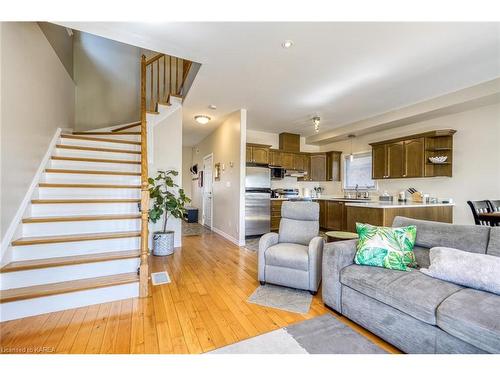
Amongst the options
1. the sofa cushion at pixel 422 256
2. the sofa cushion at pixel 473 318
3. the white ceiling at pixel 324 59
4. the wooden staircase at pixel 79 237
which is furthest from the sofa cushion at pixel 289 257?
the white ceiling at pixel 324 59

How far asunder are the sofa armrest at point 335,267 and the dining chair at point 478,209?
2.07 m

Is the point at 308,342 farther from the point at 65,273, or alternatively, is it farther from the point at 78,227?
the point at 78,227

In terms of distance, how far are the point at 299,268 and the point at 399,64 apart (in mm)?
2784

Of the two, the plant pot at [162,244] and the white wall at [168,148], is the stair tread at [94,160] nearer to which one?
the white wall at [168,148]

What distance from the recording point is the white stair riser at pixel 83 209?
269 centimetres

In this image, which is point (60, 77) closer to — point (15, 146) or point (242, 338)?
point (15, 146)

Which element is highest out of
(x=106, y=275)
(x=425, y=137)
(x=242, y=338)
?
(x=425, y=137)

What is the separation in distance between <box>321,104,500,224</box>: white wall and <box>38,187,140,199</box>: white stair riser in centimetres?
541

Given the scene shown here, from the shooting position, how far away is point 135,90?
547 centimetres

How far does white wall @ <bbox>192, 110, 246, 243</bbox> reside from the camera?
4.52 metres

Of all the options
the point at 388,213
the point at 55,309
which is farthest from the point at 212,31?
the point at 388,213

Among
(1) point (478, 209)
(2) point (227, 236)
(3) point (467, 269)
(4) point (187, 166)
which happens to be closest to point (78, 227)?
(2) point (227, 236)

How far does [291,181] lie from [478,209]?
4.12 meters

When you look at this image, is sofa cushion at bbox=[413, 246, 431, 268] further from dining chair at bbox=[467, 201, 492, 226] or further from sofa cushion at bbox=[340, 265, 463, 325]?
dining chair at bbox=[467, 201, 492, 226]
